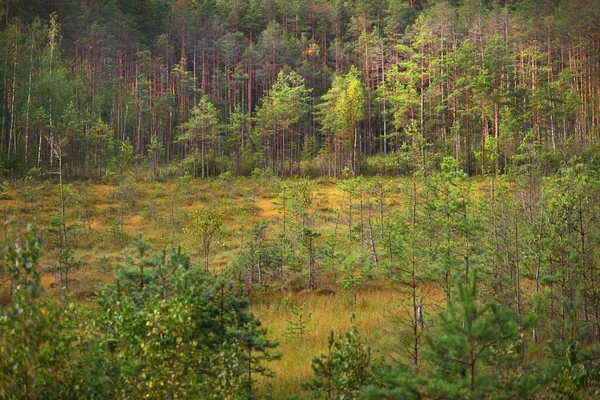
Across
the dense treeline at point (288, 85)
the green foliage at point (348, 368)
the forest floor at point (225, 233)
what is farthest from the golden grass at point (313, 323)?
the dense treeline at point (288, 85)

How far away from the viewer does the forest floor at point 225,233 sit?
12.4 m

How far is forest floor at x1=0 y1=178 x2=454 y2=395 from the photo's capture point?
12438 mm

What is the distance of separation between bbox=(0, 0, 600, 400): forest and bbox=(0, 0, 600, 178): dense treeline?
0.39 metres

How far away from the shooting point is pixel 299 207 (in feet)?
78.3

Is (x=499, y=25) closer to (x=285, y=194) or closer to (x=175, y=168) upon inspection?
(x=175, y=168)

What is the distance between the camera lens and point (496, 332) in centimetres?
541

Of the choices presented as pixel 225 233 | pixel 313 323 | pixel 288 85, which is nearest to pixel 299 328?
pixel 313 323

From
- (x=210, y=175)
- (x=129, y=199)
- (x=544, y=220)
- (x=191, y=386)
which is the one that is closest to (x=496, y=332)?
(x=191, y=386)

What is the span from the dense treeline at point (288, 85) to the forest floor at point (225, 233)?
519cm

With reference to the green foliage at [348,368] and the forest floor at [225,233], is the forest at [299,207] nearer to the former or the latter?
the green foliage at [348,368]

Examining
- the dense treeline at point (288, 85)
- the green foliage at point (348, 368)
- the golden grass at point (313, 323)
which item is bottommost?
the golden grass at point (313, 323)

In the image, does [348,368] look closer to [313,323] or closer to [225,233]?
[313,323]

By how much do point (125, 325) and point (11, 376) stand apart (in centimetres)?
140

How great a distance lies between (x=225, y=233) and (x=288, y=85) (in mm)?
36092
